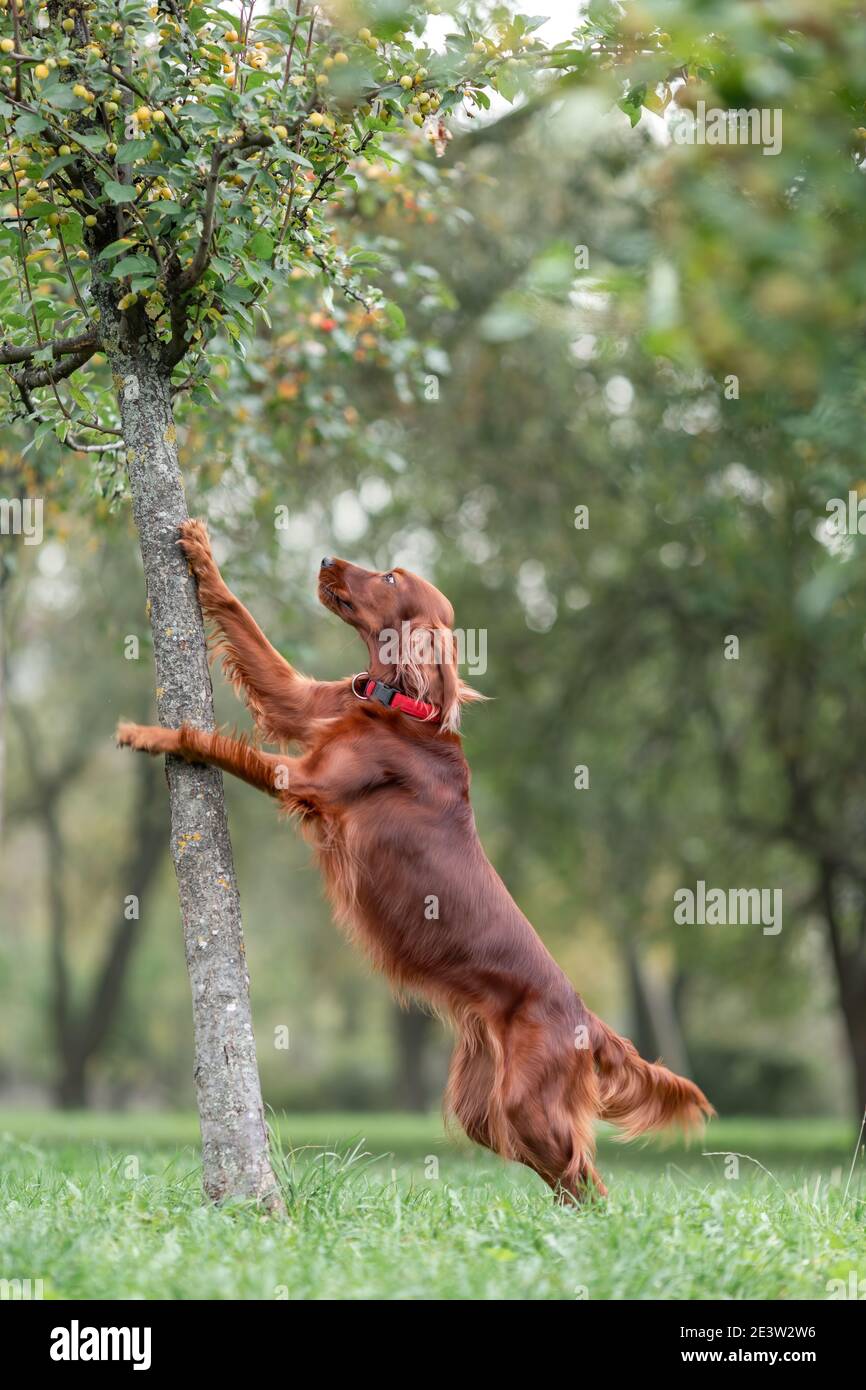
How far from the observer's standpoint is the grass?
126 inches

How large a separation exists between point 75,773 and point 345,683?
14.4m

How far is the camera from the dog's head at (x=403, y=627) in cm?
498

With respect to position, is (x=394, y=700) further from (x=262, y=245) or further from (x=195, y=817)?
(x=262, y=245)

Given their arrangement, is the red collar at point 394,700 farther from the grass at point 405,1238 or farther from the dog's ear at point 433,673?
the grass at point 405,1238

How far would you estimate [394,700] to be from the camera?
488 centimetres

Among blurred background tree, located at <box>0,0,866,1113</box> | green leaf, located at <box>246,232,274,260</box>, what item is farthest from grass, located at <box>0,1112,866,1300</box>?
green leaf, located at <box>246,232,274,260</box>

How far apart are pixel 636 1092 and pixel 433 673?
1.74 metres

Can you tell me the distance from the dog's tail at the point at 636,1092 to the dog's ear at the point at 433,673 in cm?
124

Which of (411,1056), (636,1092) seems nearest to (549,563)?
(636,1092)

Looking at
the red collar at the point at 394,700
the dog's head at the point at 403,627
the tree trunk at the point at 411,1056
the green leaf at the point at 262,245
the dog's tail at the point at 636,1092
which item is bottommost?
the tree trunk at the point at 411,1056

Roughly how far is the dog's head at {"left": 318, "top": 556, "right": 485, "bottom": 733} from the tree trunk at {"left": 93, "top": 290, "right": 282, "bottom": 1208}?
2.62 ft

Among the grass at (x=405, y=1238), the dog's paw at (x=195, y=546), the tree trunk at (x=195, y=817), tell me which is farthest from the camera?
the dog's paw at (x=195, y=546)

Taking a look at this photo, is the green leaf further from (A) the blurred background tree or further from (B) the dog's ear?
(B) the dog's ear

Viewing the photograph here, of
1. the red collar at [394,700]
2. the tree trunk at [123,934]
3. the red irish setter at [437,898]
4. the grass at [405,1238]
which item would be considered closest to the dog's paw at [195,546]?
the red irish setter at [437,898]
